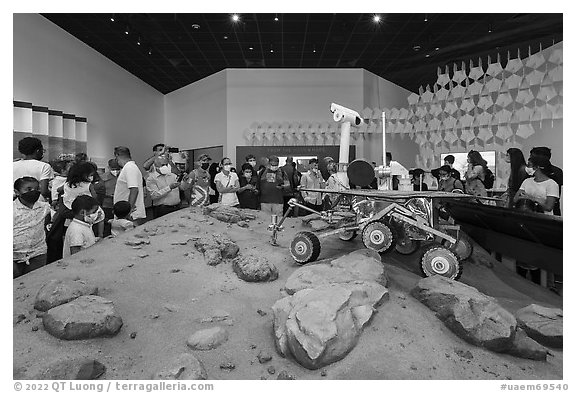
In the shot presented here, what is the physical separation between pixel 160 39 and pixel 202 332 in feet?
7.33

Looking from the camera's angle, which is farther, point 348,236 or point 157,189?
point 157,189

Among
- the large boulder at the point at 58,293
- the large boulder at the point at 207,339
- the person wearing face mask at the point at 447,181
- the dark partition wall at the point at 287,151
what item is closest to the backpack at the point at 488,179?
the person wearing face mask at the point at 447,181

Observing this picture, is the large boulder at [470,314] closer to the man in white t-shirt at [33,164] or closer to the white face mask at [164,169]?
the man in white t-shirt at [33,164]

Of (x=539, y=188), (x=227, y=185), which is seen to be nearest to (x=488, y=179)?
(x=539, y=188)

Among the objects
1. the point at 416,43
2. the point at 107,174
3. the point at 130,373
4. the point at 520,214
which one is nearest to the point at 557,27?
the point at 520,214

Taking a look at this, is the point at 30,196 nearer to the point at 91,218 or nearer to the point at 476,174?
the point at 91,218

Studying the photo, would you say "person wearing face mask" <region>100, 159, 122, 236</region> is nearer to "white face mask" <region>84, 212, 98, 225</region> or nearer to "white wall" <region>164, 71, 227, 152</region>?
"white face mask" <region>84, 212, 98, 225</region>

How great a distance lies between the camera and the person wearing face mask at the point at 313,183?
3262 millimetres

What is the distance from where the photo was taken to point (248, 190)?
4.17m

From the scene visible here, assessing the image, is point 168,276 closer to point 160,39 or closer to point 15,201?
point 15,201

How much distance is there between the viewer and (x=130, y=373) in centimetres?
148

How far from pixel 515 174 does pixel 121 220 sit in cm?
284

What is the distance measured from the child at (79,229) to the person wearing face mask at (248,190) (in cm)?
175

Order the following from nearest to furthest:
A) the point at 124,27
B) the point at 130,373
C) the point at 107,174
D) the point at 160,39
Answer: the point at 130,373
the point at 124,27
the point at 160,39
the point at 107,174
